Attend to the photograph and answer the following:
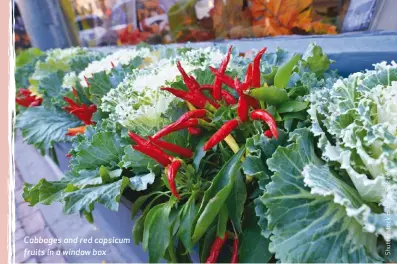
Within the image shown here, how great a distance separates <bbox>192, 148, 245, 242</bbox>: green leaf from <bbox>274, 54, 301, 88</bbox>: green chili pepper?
0.80 ft

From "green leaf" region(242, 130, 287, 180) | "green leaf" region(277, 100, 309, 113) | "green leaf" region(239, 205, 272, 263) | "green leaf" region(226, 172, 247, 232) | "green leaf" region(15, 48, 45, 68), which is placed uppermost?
"green leaf" region(277, 100, 309, 113)

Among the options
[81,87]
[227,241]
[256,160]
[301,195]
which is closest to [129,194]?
[227,241]

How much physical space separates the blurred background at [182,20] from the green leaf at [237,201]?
99 centimetres

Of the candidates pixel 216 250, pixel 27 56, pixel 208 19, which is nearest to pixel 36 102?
pixel 208 19

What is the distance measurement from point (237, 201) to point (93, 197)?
397 millimetres

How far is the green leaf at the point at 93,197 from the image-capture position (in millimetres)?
923

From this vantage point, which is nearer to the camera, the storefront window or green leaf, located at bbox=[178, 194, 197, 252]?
green leaf, located at bbox=[178, 194, 197, 252]

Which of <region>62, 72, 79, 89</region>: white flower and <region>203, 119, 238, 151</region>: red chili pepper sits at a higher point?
<region>203, 119, 238, 151</region>: red chili pepper

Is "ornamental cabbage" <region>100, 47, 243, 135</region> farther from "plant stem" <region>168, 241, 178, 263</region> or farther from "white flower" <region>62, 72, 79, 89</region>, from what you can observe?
"white flower" <region>62, 72, 79, 89</region>

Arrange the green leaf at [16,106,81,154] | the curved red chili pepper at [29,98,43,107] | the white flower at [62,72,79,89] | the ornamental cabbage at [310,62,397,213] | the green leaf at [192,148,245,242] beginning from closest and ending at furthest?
the ornamental cabbage at [310,62,397,213] → the green leaf at [192,148,245,242] → the green leaf at [16,106,81,154] → the white flower at [62,72,79,89] → the curved red chili pepper at [29,98,43,107]

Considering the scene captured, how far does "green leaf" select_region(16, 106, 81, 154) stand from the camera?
1.77 m

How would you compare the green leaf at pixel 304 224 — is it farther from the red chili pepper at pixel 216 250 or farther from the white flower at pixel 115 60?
the white flower at pixel 115 60

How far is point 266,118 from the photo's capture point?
0.89 m

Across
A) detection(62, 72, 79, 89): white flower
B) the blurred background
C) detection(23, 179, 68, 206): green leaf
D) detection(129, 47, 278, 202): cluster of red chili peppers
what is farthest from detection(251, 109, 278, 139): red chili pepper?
detection(62, 72, 79, 89): white flower
